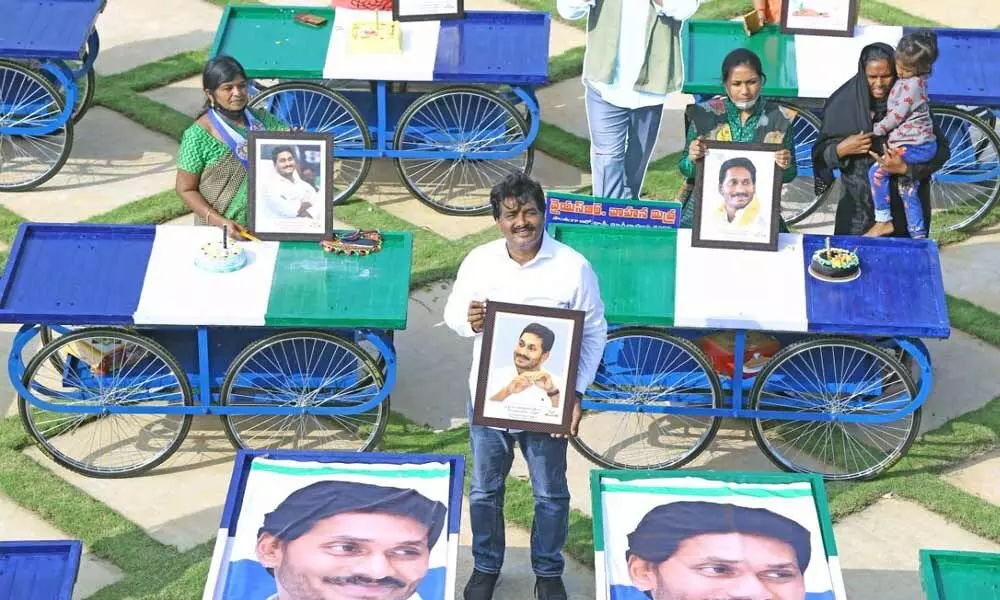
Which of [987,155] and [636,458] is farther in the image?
[987,155]

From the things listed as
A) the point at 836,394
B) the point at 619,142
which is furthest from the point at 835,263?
the point at 619,142

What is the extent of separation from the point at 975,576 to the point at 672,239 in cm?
250

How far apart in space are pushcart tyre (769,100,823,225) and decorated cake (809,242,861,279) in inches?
76.3

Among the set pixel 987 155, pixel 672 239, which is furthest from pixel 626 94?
pixel 987 155

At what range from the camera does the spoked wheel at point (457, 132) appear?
977 cm

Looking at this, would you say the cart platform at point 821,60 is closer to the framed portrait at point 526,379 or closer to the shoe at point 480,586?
the framed portrait at point 526,379

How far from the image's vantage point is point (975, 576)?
5910mm

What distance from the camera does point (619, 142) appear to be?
8.88 metres

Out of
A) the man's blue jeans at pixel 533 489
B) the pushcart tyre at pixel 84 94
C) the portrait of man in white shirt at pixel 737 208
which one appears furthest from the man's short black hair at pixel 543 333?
the pushcart tyre at pixel 84 94

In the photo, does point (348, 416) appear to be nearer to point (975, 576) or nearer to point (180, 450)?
point (180, 450)

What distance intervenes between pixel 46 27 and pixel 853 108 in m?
5.10

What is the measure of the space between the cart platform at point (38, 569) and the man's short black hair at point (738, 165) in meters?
3.56

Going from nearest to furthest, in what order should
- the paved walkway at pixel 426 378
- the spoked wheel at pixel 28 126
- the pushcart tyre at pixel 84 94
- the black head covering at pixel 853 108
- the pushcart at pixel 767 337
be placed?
the paved walkway at pixel 426 378
the pushcart at pixel 767 337
the black head covering at pixel 853 108
the spoked wheel at pixel 28 126
the pushcart tyre at pixel 84 94

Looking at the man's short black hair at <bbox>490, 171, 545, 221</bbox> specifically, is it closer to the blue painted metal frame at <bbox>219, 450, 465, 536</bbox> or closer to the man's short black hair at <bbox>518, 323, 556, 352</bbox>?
the man's short black hair at <bbox>518, 323, 556, 352</bbox>
